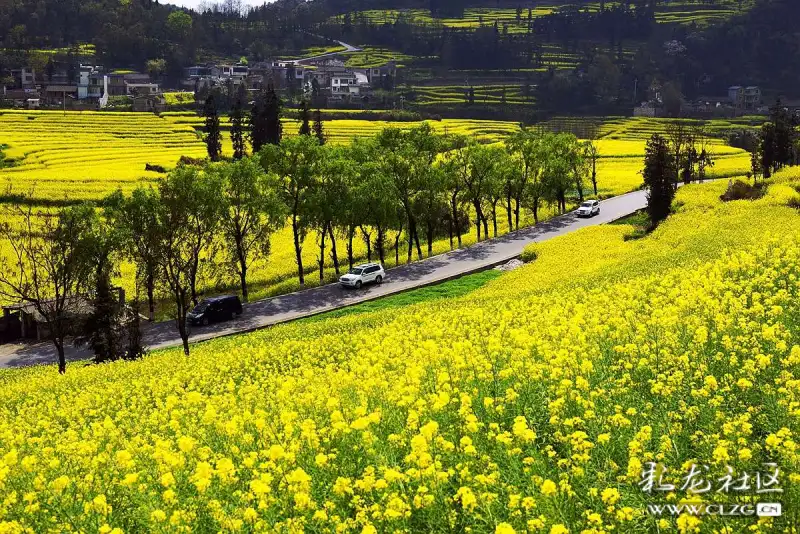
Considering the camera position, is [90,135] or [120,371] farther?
[90,135]

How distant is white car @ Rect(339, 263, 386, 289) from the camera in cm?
3884

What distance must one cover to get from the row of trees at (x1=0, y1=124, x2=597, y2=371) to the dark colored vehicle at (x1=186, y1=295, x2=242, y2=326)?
964 mm

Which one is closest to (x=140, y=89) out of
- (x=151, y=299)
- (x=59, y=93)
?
(x=59, y=93)

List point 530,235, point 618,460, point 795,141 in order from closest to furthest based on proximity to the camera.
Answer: point 618,460 → point 530,235 → point 795,141

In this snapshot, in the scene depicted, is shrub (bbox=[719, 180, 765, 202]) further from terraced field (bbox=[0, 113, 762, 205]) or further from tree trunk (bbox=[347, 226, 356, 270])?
terraced field (bbox=[0, 113, 762, 205])

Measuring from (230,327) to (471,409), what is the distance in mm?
26211

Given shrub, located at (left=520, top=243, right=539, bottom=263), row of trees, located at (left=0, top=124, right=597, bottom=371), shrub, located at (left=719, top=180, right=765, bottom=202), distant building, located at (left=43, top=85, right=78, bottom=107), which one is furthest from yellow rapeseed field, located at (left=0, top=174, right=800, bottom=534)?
distant building, located at (left=43, top=85, right=78, bottom=107)

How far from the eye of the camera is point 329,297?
37719mm

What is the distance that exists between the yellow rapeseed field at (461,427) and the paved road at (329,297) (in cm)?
1563

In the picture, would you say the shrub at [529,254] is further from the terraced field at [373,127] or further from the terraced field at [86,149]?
the terraced field at [373,127]

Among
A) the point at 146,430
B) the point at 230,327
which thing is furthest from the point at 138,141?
the point at 146,430

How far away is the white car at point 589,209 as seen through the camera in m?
58.1

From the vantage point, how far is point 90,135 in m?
95.6

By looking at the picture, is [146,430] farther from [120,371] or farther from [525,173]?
[525,173]
